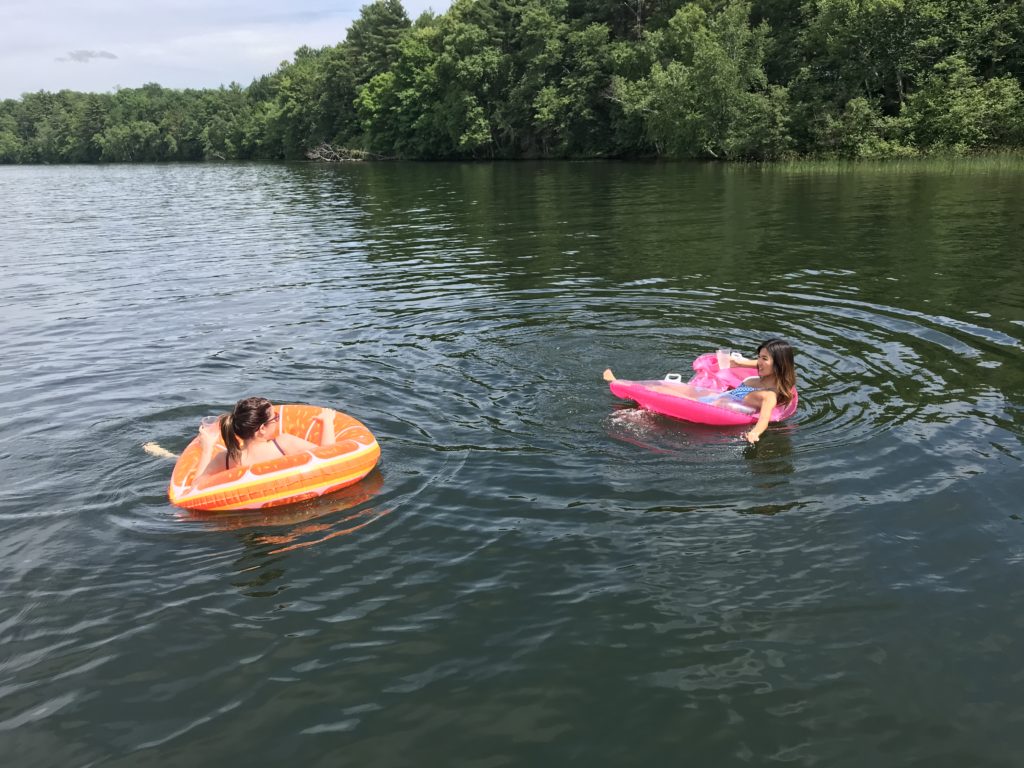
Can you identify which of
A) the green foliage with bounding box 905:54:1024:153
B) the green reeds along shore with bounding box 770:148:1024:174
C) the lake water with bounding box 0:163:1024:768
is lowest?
the lake water with bounding box 0:163:1024:768

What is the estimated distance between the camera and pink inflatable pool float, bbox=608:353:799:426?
780 cm

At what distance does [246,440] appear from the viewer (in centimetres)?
696

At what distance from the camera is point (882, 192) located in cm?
2605

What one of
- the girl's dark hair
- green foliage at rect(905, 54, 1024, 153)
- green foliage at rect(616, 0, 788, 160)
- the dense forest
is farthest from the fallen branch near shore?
the girl's dark hair

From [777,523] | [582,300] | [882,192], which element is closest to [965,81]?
[882,192]

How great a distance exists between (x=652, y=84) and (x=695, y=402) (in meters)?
46.4

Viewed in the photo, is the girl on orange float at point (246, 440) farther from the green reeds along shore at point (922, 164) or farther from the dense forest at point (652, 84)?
the dense forest at point (652, 84)

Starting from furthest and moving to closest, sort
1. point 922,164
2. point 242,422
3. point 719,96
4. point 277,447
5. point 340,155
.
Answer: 1. point 340,155
2. point 719,96
3. point 922,164
4. point 277,447
5. point 242,422

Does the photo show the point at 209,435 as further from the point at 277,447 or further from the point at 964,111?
the point at 964,111

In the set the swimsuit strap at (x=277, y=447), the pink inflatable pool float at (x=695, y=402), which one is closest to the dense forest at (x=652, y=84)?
the pink inflatable pool float at (x=695, y=402)

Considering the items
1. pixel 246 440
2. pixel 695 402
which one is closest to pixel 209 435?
pixel 246 440

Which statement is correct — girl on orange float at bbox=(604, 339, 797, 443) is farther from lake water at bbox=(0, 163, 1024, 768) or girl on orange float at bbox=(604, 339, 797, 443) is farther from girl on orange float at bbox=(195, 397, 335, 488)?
girl on orange float at bbox=(195, 397, 335, 488)

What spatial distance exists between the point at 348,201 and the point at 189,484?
3036 cm

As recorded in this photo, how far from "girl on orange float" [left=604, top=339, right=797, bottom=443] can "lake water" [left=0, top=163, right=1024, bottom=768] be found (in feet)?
1.23
